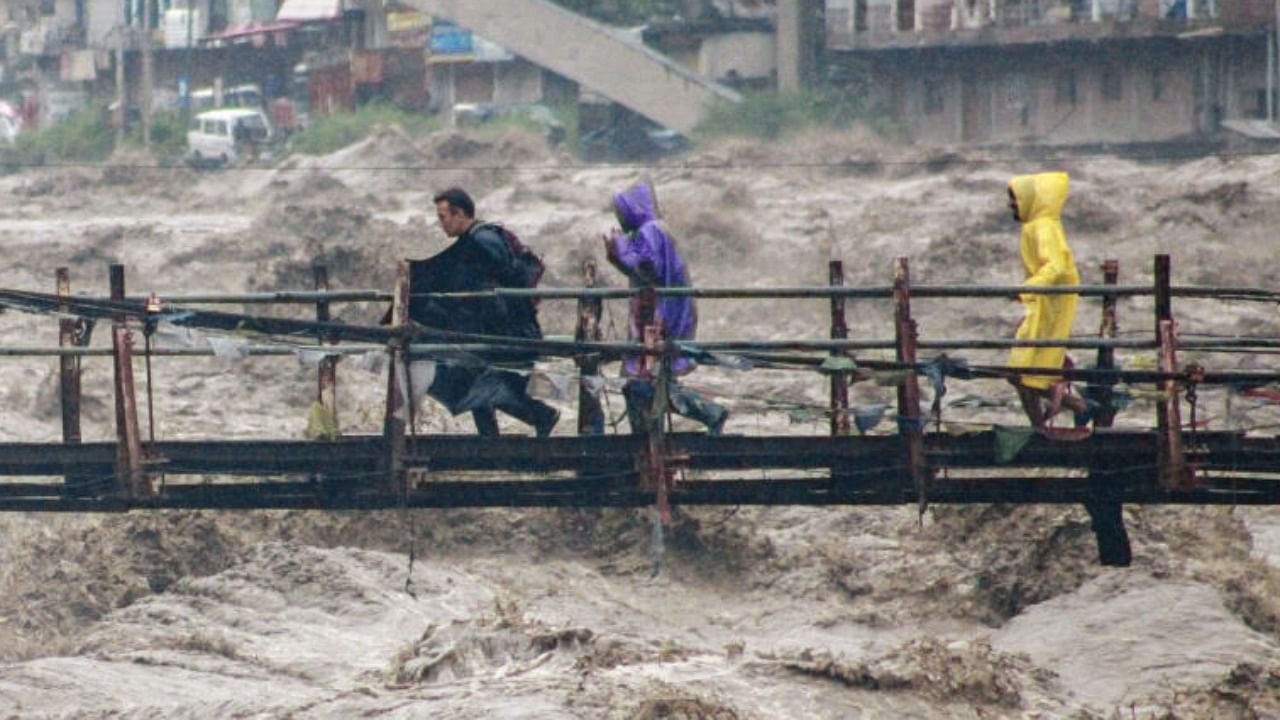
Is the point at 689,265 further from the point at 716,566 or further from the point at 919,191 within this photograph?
the point at 716,566

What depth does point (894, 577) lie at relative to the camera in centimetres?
1736

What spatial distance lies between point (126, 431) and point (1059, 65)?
108 feet

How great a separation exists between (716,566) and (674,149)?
23569mm

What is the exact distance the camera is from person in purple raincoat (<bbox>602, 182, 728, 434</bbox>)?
10289 millimetres

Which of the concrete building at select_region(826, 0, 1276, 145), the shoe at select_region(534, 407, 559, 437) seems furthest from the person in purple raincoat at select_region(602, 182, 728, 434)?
the concrete building at select_region(826, 0, 1276, 145)

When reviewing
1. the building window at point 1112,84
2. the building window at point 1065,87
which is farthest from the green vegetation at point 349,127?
the building window at point 1112,84

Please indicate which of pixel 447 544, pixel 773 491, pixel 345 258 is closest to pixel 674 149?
pixel 345 258

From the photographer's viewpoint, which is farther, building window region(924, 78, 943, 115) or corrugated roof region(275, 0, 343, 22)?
corrugated roof region(275, 0, 343, 22)

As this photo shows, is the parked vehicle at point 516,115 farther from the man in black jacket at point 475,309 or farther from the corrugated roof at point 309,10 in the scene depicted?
→ the man in black jacket at point 475,309

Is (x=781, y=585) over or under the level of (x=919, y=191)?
under

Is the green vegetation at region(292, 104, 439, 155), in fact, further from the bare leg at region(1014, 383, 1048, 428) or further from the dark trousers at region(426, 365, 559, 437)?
the bare leg at region(1014, 383, 1048, 428)

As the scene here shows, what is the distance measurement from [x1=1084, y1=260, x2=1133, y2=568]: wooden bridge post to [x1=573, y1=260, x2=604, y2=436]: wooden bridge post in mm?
2218

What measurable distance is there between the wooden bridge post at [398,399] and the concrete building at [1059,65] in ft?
97.7

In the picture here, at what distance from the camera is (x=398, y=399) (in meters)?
9.99
